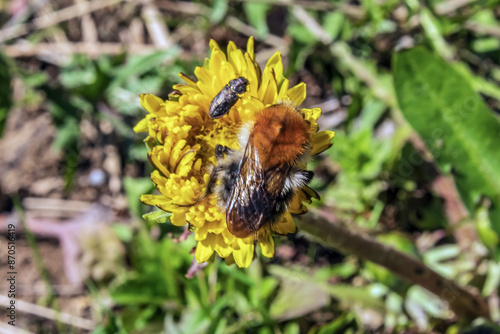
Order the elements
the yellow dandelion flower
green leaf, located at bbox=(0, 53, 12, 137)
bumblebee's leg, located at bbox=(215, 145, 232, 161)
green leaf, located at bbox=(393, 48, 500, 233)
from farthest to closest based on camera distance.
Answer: green leaf, located at bbox=(0, 53, 12, 137) < green leaf, located at bbox=(393, 48, 500, 233) < bumblebee's leg, located at bbox=(215, 145, 232, 161) < the yellow dandelion flower

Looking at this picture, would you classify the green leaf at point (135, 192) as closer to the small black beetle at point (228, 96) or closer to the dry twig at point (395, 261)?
the dry twig at point (395, 261)

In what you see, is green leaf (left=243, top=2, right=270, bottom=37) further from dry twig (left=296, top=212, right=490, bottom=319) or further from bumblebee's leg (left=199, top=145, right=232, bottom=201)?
bumblebee's leg (left=199, top=145, right=232, bottom=201)

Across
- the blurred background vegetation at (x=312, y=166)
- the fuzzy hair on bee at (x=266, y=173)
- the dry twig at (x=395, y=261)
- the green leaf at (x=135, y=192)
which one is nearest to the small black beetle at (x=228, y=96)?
the fuzzy hair on bee at (x=266, y=173)

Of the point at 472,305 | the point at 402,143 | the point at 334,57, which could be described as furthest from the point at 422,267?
the point at 334,57

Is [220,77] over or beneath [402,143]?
over

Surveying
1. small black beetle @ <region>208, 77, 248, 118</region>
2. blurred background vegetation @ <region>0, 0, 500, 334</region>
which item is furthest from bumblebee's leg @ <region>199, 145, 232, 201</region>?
blurred background vegetation @ <region>0, 0, 500, 334</region>

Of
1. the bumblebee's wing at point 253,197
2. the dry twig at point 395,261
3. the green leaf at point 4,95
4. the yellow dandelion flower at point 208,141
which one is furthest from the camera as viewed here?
the green leaf at point 4,95

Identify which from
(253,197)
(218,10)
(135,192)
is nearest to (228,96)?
(253,197)

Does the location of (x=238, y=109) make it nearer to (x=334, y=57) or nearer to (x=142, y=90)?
(x=142, y=90)
